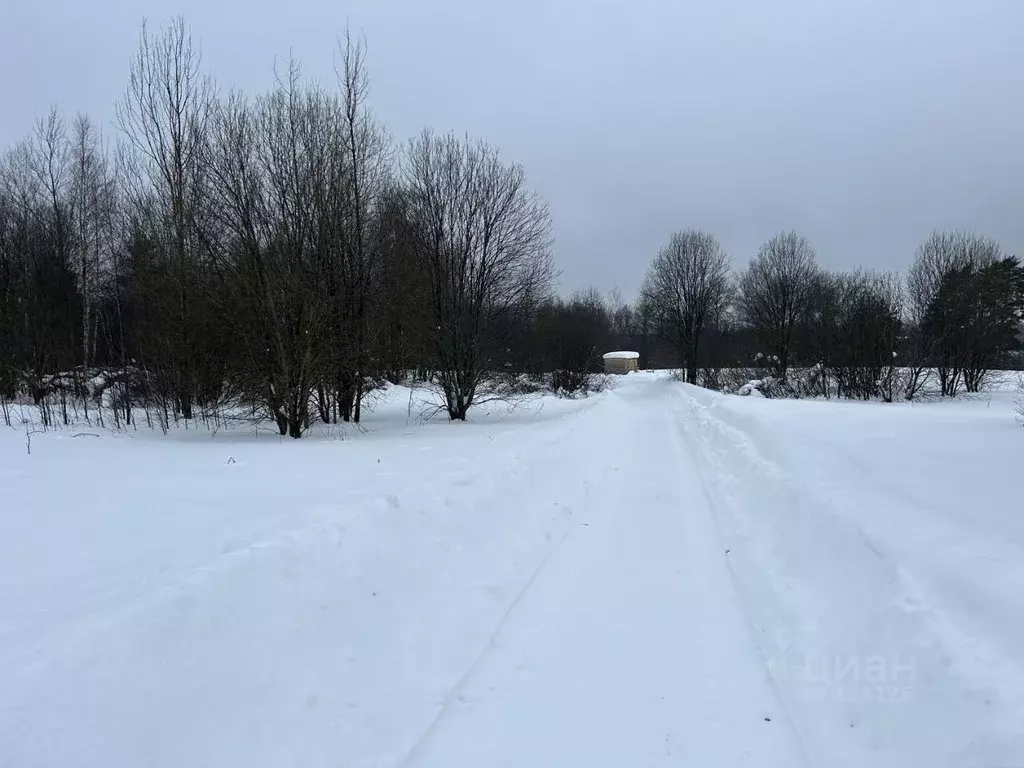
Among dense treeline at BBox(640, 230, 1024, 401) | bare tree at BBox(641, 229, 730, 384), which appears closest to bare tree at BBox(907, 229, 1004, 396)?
dense treeline at BBox(640, 230, 1024, 401)

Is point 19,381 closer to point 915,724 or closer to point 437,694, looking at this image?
point 437,694

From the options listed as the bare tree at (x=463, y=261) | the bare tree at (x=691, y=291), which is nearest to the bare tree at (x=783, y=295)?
the bare tree at (x=691, y=291)

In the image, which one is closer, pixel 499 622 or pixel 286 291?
pixel 499 622

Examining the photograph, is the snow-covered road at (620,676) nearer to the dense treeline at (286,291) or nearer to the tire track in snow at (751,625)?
the tire track in snow at (751,625)

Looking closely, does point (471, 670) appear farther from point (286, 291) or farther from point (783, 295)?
point (783, 295)

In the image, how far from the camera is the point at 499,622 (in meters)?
4.39

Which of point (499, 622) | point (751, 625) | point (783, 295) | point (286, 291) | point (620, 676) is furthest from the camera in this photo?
point (783, 295)

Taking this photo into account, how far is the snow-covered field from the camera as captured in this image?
2656mm

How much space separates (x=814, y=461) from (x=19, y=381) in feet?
84.0

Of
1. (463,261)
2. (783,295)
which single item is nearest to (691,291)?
(783,295)

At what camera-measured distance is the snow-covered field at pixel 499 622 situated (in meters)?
2.66

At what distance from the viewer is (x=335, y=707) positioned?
3.19 m

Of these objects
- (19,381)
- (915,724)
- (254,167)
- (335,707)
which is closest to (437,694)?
(335,707)

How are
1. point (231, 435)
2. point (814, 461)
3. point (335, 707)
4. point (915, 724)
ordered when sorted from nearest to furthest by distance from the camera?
point (915, 724), point (335, 707), point (814, 461), point (231, 435)
